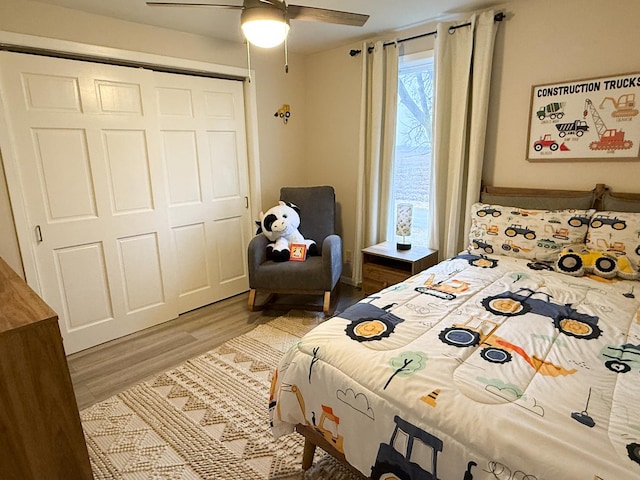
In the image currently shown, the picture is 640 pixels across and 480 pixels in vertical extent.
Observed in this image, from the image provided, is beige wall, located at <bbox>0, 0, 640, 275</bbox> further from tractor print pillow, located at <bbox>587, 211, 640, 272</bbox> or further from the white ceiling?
tractor print pillow, located at <bbox>587, 211, 640, 272</bbox>

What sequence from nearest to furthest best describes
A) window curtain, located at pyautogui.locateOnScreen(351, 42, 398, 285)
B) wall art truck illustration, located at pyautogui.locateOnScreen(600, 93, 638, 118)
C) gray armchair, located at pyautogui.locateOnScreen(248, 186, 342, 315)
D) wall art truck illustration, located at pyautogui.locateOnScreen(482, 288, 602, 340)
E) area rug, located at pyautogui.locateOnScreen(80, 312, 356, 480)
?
wall art truck illustration, located at pyautogui.locateOnScreen(482, 288, 602, 340)
area rug, located at pyautogui.locateOnScreen(80, 312, 356, 480)
wall art truck illustration, located at pyautogui.locateOnScreen(600, 93, 638, 118)
gray armchair, located at pyautogui.locateOnScreen(248, 186, 342, 315)
window curtain, located at pyautogui.locateOnScreen(351, 42, 398, 285)

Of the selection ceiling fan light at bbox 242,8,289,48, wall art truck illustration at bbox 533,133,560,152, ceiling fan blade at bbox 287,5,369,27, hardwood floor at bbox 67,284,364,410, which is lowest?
hardwood floor at bbox 67,284,364,410

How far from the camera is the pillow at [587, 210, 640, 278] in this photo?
80.0 inches

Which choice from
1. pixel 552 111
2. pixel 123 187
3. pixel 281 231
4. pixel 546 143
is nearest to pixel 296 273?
pixel 281 231

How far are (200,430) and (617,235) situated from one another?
2.53m

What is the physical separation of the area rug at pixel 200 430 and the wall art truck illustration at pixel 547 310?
1.04m

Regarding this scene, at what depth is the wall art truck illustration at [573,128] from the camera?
2.38 meters

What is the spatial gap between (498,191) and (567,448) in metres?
2.16

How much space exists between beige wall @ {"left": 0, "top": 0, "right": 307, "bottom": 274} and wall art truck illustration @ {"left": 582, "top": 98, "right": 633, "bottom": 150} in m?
2.56

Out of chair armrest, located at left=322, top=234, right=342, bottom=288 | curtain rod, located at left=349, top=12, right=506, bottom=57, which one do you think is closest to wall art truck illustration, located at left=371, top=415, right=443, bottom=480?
chair armrest, located at left=322, top=234, right=342, bottom=288

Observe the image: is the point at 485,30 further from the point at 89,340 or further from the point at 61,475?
the point at 89,340

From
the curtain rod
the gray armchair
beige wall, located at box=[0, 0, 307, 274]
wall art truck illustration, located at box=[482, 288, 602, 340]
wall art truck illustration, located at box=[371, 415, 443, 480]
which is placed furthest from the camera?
the gray armchair

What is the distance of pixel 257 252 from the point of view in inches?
123

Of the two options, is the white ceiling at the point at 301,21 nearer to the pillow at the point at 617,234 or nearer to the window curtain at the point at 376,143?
the window curtain at the point at 376,143
